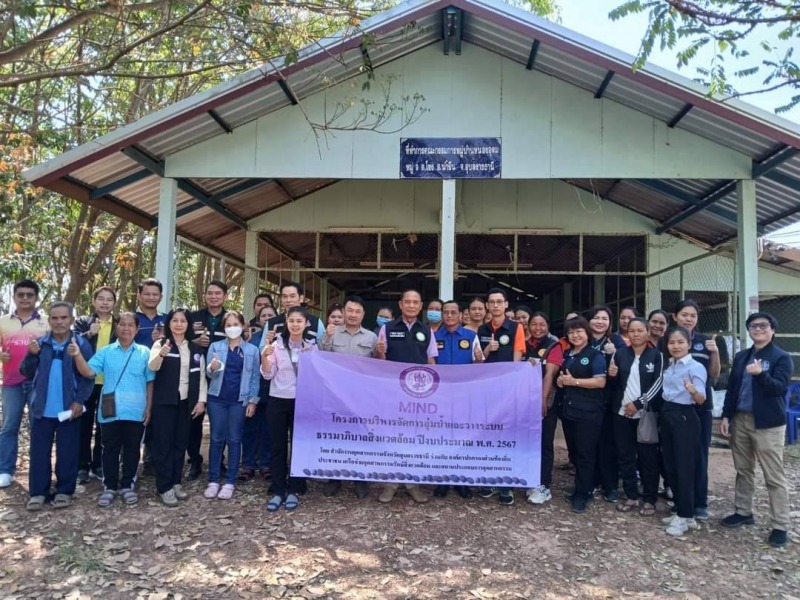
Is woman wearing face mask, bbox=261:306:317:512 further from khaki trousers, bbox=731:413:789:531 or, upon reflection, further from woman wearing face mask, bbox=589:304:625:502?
khaki trousers, bbox=731:413:789:531

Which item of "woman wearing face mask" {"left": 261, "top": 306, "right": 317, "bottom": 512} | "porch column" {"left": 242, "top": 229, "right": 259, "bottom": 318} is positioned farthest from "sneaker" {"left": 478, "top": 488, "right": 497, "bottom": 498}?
"porch column" {"left": 242, "top": 229, "right": 259, "bottom": 318}

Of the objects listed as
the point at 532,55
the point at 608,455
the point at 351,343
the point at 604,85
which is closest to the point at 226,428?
the point at 351,343

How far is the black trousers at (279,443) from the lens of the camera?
4.53 meters

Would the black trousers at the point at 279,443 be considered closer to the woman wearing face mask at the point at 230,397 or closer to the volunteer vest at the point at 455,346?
the woman wearing face mask at the point at 230,397

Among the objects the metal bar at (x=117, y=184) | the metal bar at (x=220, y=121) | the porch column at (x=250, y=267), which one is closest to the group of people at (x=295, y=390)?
the metal bar at (x=220, y=121)

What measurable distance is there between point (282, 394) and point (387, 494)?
1149mm

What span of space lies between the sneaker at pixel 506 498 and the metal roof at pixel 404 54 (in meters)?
4.01

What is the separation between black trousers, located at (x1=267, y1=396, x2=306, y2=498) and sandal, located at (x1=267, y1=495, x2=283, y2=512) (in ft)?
0.14

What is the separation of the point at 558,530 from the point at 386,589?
1.42m

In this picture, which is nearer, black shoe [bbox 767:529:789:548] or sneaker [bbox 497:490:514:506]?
black shoe [bbox 767:529:789:548]

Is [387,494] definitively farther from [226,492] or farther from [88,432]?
[88,432]

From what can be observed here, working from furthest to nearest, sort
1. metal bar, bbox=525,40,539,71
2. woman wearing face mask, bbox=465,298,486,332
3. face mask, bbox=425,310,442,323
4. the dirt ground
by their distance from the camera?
metal bar, bbox=525,40,539,71 → woman wearing face mask, bbox=465,298,486,332 → face mask, bbox=425,310,442,323 → the dirt ground

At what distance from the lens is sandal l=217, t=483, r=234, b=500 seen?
4.59m

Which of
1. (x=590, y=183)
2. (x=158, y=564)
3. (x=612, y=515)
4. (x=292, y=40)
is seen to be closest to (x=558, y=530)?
(x=612, y=515)
